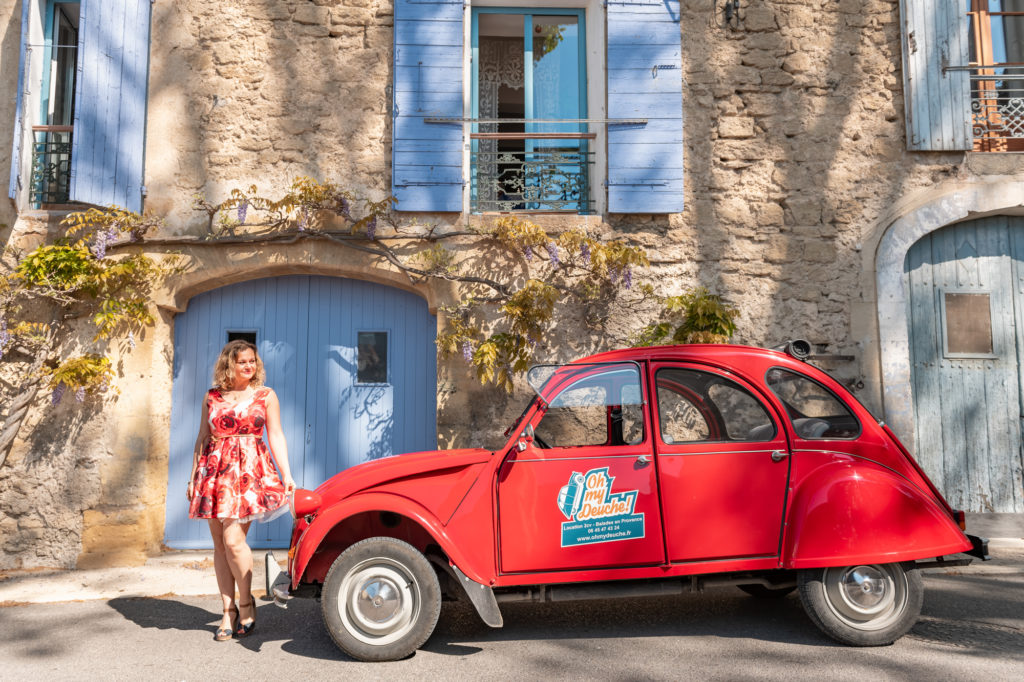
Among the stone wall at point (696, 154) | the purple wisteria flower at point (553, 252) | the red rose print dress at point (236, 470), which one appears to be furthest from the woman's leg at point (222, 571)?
the purple wisteria flower at point (553, 252)

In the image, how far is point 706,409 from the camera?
13.6 feet

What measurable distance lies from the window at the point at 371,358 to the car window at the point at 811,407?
3771 mm

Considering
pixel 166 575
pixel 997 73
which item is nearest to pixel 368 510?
pixel 166 575

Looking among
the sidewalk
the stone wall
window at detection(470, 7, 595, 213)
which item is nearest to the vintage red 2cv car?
the sidewalk

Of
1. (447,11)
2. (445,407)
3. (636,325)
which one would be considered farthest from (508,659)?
(447,11)

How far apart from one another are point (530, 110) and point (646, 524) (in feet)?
15.3

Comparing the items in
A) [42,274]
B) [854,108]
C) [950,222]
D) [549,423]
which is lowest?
[549,423]

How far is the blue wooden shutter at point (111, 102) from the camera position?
583 centimetres

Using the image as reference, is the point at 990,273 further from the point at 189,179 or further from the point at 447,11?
the point at 189,179

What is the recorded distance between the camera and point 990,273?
6.62 metres

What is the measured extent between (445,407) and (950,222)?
5.02 meters

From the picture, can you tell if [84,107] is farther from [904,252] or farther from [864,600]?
[904,252]

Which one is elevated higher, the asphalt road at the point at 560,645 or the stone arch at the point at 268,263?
the stone arch at the point at 268,263

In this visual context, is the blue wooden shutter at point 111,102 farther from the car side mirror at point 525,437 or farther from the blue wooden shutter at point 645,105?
the car side mirror at point 525,437
